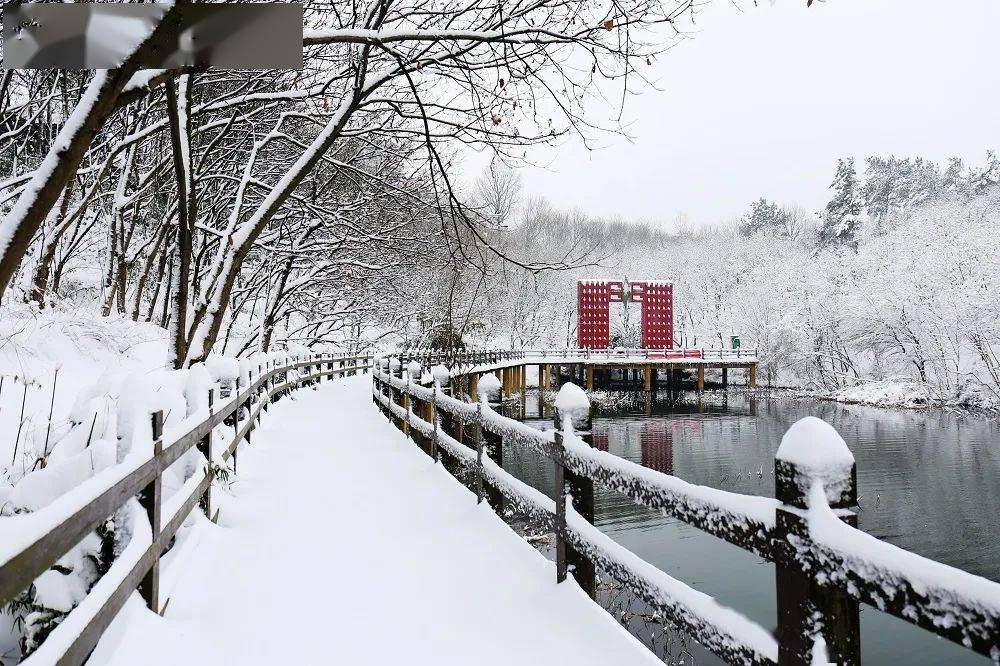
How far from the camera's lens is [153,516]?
11.3ft

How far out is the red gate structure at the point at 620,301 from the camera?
5509cm

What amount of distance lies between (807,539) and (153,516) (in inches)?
122

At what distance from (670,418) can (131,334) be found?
25818 millimetres

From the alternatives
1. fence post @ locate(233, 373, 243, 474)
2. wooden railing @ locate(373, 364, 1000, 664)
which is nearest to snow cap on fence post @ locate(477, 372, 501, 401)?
wooden railing @ locate(373, 364, 1000, 664)

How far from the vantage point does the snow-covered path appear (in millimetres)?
3357

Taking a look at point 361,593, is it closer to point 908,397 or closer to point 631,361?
point 908,397

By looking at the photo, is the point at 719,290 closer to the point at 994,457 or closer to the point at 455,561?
the point at 994,457

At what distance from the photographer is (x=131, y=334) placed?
13.4 metres

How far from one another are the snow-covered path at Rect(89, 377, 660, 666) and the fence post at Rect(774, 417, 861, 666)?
1.30 meters

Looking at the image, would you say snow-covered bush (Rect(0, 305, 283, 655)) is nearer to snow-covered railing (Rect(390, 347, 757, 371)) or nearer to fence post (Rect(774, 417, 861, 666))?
fence post (Rect(774, 417, 861, 666))

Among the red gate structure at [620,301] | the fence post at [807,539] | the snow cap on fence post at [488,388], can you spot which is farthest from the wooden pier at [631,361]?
the fence post at [807,539]

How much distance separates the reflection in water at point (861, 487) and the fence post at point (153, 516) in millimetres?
6618

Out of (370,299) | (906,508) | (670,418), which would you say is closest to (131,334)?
(906,508)

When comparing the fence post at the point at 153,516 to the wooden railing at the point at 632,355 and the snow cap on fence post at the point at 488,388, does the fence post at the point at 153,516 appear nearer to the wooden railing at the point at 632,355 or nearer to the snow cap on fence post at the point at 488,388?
the snow cap on fence post at the point at 488,388
